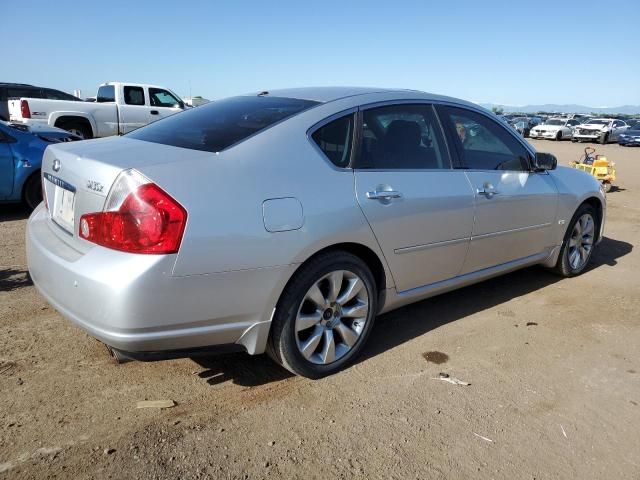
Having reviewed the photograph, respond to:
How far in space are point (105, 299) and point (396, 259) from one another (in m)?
1.70

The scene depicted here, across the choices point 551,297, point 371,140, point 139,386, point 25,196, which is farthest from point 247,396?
point 25,196

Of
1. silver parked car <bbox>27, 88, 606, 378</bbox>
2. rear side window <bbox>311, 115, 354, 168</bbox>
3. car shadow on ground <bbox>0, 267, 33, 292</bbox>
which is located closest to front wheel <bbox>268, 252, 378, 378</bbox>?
silver parked car <bbox>27, 88, 606, 378</bbox>

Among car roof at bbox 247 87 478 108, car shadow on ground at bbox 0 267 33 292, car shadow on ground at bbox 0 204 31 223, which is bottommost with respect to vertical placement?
car shadow on ground at bbox 0 204 31 223

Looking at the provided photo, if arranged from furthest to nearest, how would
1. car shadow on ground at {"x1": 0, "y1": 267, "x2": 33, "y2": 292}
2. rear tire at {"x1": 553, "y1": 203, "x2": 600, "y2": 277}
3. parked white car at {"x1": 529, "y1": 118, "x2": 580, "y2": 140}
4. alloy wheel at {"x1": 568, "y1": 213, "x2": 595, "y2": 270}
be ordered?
parked white car at {"x1": 529, "y1": 118, "x2": 580, "y2": 140}, alloy wheel at {"x1": 568, "y1": 213, "x2": 595, "y2": 270}, rear tire at {"x1": 553, "y1": 203, "x2": 600, "y2": 277}, car shadow on ground at {"x1": 0, "y1": 267, "x2": 33, "y2": 292}

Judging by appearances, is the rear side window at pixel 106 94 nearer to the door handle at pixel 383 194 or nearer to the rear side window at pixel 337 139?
the rear side window at pixel 337 139

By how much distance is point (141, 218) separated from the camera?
2.37 meters

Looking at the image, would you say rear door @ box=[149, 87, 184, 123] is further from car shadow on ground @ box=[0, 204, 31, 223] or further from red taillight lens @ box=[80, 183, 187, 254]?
red taillight lens @ box=[80, 183, 187, 254]

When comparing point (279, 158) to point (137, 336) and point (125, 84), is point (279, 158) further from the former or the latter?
point (125, 84)

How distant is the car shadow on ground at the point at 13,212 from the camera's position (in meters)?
6.90

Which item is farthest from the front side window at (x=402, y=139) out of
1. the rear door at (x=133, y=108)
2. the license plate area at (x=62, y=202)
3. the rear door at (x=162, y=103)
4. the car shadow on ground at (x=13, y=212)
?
the rear door at (x=162, y=103)

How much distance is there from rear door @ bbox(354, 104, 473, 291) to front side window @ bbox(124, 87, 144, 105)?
12.9 meters

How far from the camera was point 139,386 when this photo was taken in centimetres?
294

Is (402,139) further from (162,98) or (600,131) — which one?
(600,131)

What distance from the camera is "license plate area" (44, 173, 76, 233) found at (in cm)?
271
